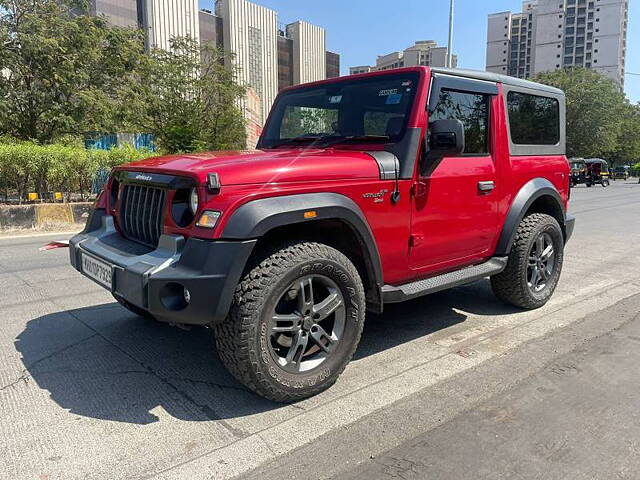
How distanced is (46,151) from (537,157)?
1034cm

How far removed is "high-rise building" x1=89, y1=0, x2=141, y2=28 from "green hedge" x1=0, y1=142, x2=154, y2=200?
3872 cm

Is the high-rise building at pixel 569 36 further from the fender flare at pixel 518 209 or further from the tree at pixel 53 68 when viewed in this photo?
the fender flare at pixel 518 209

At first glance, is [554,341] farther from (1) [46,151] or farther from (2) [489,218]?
(1) [46,151]

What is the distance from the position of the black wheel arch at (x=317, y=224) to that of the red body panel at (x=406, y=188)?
5 cm

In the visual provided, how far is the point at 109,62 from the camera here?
634 inches

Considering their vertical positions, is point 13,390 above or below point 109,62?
below

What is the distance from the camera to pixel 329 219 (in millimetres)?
3100

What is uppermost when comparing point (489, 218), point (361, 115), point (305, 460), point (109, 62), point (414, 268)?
point (109, 62)

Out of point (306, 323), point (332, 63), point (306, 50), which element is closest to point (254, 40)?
point (306, 50)

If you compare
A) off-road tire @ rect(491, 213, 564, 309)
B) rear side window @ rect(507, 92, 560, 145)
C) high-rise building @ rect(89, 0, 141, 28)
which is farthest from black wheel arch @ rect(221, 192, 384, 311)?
high-rise building @ rect(89, 0, 141, 28)

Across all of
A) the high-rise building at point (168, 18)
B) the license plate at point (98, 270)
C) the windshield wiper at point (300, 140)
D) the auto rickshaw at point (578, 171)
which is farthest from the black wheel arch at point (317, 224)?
the high-rise building at point (168, 18)

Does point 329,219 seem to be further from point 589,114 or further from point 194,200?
point 589,114

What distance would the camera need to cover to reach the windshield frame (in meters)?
3.56

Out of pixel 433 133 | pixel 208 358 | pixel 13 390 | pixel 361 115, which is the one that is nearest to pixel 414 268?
pixel 433 133
